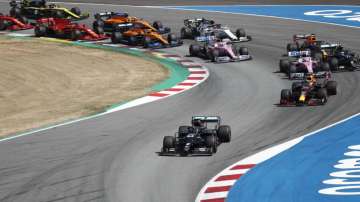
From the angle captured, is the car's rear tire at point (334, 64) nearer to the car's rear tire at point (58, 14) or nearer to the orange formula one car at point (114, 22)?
the orange formula one car at point (114, 22)

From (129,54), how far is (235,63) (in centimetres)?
597

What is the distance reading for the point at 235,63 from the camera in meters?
37.3

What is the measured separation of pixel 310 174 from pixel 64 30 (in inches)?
1079

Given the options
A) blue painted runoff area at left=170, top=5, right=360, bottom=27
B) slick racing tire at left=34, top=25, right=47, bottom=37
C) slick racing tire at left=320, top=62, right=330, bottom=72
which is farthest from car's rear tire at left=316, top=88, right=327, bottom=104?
slick racing tire at left=34, top=25, right=47, bottom=37

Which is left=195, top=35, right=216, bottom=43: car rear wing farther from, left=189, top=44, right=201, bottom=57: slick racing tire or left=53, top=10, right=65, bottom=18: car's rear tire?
left=53, top=10, right=65, bottom=18: car's rear tire

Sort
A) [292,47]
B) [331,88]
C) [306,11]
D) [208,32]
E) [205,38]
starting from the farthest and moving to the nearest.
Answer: [306,11], [208,32], [205,38], [292,47], [331,88]

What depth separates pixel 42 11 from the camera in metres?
50.9

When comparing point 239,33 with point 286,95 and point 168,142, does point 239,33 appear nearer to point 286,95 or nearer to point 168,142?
point 286,95

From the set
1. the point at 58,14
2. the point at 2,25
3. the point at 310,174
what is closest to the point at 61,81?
the point at 310,174

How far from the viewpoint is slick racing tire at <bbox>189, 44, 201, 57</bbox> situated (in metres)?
39.4

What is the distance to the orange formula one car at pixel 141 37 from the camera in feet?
138

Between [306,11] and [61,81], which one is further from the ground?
[306,11]

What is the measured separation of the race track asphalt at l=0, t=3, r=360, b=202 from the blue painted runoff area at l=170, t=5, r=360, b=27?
43.9 feet

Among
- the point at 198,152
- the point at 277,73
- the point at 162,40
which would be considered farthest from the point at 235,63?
the point at 198,152
